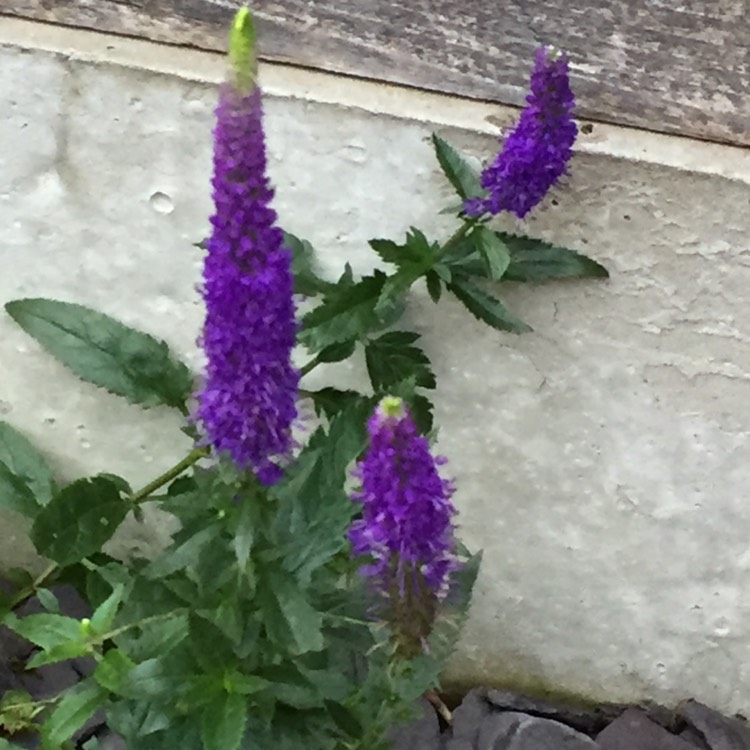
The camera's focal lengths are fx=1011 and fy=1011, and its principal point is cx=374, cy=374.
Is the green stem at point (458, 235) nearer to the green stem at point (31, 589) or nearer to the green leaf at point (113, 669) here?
the green leaf at point (113, 669)

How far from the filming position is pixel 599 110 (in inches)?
37.2

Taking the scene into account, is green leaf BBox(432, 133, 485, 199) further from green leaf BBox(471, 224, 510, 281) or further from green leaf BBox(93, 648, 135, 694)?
green leaf BBox(93, 648, 135, 694)

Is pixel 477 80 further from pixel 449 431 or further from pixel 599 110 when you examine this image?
pixel 449 431

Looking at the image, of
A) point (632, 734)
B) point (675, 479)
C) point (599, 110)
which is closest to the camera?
point (599, 110)

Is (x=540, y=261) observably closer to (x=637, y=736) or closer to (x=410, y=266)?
(x=410, y=266)

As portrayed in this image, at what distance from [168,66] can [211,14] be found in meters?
0.06

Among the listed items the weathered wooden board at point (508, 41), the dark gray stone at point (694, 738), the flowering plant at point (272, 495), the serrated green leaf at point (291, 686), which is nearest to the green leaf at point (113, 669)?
the flowering plant at point (272, 495)

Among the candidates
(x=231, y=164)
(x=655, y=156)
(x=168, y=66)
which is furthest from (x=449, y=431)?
(x=231, y=164)

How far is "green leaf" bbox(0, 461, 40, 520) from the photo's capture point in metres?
1.12

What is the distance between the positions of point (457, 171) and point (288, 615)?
43 centimetres

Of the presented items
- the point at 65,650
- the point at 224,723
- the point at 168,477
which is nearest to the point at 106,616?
the point at 65,650

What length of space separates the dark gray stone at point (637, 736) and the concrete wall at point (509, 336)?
0.15 feet

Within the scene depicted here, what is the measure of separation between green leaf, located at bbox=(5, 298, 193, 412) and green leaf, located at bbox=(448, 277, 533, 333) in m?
0.32

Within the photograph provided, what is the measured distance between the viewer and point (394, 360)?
3.43 ft
